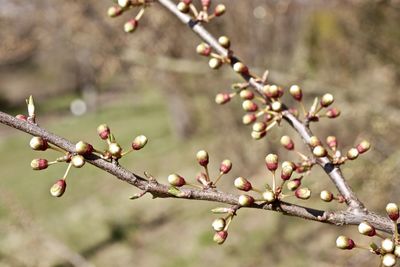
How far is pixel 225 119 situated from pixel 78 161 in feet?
28.9

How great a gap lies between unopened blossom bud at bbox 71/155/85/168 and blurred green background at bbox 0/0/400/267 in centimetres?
331

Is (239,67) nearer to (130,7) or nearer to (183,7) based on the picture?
(183,7)

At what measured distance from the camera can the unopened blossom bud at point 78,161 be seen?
128 centimetres

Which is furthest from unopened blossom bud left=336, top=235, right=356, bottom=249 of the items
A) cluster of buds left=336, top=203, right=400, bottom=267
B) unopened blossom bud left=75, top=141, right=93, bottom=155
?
unopened blossom bud left=75, top=141, right=93, bottom=155

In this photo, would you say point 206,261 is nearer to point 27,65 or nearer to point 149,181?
point 149,181

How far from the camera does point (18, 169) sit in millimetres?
18703

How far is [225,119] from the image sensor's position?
396 inches

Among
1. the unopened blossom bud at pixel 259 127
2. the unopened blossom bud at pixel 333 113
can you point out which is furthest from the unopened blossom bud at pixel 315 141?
the unopened blossom bud at pixel 333 113

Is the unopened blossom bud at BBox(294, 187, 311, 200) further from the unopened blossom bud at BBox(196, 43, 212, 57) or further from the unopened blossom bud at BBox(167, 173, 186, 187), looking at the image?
the unopened blossom bud at BBox(196, 43, 212, 57)

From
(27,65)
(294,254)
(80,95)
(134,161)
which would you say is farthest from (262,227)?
(27,65)

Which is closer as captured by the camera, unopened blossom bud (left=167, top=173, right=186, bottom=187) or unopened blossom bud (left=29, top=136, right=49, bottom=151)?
unopened blossom bud (left=29, top=136, right=49, bottom=151)

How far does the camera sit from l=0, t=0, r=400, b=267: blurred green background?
18.1 ft

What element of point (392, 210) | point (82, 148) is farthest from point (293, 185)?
point (82, 148)

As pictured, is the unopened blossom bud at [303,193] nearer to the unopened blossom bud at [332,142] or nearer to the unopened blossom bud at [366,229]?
the unopened blossom bud at [366,229]
